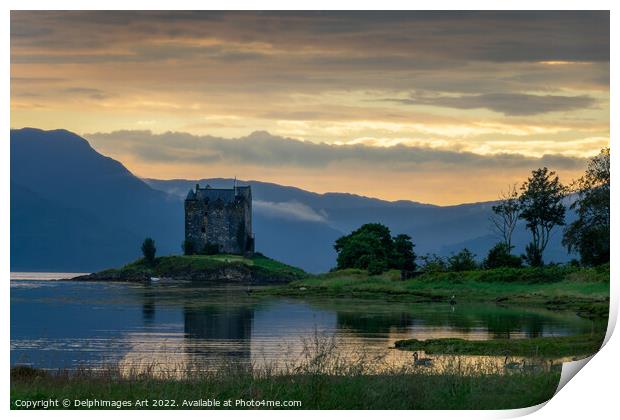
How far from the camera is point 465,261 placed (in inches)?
1711

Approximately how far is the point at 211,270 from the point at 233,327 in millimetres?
41522

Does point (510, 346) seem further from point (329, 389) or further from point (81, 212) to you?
point (81, 212)

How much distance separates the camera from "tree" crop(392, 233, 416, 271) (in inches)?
1863

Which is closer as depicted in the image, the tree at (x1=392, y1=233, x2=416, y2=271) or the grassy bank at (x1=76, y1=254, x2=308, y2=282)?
the tree at (x1=392, y1=233, x2=416, y2=271)

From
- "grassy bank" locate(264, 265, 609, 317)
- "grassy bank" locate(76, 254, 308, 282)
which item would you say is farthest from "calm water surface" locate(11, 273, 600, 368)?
"grassy bank" locate(76, 254, 308, 282)

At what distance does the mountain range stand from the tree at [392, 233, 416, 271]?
1.80m

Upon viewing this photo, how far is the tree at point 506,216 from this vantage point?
4043 centimetres

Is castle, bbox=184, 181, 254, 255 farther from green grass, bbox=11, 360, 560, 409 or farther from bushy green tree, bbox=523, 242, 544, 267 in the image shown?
green grass, bbox=11, 360, 560, 409

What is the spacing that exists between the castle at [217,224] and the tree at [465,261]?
29664mm

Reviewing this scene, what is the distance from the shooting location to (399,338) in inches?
922

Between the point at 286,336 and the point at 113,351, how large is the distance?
4761mm
